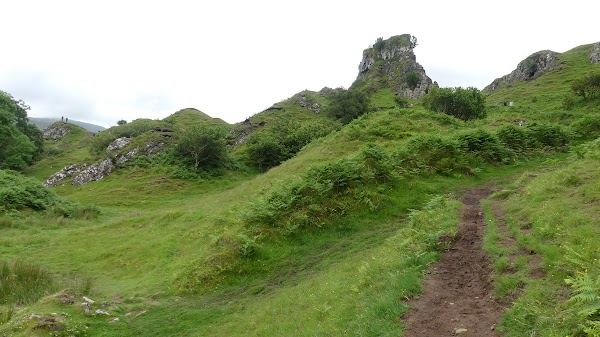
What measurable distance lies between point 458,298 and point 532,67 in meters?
132

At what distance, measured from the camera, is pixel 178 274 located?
1806 cm

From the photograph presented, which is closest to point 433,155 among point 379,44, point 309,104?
point 309,104

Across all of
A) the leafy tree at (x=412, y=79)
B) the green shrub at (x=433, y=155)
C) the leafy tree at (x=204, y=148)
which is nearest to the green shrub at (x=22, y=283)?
the green shrub at (x=433, y=155)

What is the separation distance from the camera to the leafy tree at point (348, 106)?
87.2 m

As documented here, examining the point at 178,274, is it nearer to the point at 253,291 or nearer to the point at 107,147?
the point at 253,291

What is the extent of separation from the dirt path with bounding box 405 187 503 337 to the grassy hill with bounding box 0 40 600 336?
1.23 ft

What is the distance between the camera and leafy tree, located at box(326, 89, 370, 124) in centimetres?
8725

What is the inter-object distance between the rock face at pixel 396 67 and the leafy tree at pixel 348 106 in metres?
35.4

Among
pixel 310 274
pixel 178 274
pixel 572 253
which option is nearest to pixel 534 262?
pixel 572 253

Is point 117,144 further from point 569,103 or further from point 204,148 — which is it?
point 569,103

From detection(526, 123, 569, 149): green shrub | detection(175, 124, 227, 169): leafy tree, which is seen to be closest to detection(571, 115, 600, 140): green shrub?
detection(526, 123, 569, 149): green shrub

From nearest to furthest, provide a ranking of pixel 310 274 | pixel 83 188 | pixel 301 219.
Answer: pixel 310 274 → pixel 301 219 → pixel 83 188

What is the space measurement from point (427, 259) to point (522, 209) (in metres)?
5.65

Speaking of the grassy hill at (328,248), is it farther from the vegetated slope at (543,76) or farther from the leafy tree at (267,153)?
the vegetated slope at (543,76)
